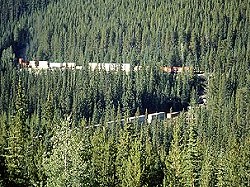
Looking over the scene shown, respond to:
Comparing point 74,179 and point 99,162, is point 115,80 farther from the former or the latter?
point 74,179

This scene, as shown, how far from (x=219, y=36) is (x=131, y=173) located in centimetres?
11858

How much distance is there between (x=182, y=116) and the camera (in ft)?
331

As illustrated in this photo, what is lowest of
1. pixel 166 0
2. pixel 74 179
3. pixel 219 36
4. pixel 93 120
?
pixel 93 120

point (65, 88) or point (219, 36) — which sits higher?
point (219, 36)

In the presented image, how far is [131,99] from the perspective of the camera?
118562 mm

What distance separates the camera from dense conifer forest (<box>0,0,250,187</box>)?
44250 millimetres

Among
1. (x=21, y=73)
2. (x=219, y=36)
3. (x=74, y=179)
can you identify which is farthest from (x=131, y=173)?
(x=219, y=36)

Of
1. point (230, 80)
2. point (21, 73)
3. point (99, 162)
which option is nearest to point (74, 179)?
point (99, 162)

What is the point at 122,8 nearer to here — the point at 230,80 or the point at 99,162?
the point at 230,80

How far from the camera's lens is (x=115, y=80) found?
122625 millimetres

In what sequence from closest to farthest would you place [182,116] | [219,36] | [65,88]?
1. [182,116]
2. [65,88]
3. [219,36]

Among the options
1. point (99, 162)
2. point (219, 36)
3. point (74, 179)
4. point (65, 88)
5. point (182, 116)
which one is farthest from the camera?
point (219, 36)

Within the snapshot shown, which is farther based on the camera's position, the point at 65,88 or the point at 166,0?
the point at 166,0

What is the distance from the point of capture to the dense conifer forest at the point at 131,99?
44250 millimetres
